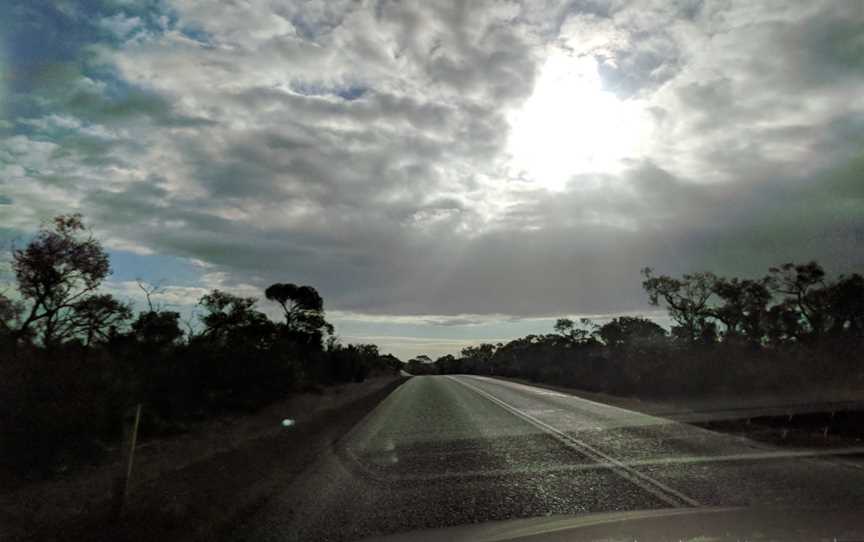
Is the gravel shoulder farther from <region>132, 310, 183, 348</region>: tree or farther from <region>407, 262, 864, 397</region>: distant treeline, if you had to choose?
<region>132, 310, 183, 348</region>: tree

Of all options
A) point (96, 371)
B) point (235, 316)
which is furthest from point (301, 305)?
point (96, 371)

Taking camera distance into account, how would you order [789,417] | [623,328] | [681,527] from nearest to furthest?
[681,527], [789,417], [623,328]

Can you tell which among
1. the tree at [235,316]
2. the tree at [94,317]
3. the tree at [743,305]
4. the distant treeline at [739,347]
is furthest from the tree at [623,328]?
the tree at [94,317]

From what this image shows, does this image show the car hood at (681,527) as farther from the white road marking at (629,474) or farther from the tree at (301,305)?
the tree at (301,305)

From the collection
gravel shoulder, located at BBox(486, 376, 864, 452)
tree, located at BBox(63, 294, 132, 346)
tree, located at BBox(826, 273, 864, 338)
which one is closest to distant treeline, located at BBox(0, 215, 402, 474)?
tree, located at BBox(63, 294, 132, 346)

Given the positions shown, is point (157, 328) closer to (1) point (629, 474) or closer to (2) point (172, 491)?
(2) point (172, 491)

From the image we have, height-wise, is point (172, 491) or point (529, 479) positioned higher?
point (529, 479)

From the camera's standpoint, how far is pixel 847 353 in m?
21.8

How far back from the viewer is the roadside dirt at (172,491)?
6535 mm

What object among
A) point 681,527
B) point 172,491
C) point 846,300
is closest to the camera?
point 681,527

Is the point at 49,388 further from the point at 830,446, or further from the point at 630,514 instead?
the point at 830,446

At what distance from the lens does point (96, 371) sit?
523 inches

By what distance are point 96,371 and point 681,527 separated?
1260cm

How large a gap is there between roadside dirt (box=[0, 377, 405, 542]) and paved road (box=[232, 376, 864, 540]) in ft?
1.69
